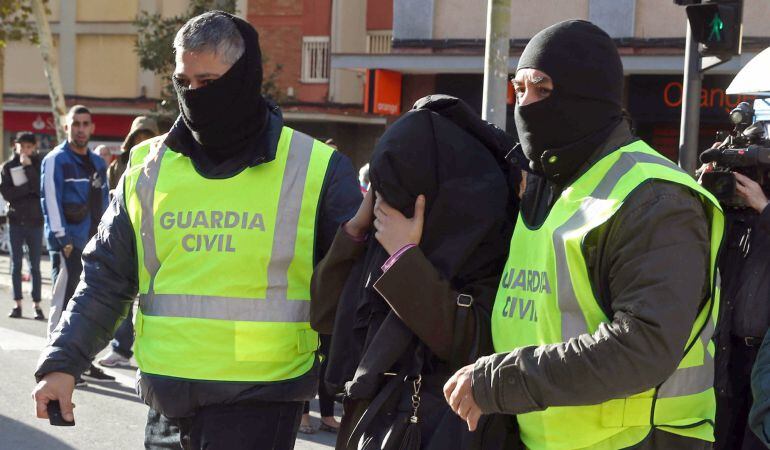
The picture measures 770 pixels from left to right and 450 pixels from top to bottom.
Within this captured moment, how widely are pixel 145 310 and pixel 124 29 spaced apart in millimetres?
25553

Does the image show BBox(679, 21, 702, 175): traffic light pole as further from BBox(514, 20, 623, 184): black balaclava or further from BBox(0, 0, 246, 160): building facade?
BBox(0, 0, 246, 160): building facade

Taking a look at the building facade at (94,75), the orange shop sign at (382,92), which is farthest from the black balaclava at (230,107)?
the building facade at (94,75)

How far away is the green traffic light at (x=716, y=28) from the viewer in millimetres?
7129

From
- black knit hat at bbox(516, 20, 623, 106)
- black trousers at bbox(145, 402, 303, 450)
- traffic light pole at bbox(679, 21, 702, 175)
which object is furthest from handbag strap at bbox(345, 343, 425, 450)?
traffic light pole at bbox(679, 21, 702, 175)

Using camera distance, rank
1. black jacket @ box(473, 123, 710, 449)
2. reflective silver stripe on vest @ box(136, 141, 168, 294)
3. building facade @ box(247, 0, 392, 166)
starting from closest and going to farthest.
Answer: black jacket @ box(473, 123, 710, 449), reflective silver stripe on vest @ box(136, 141, 168, 294), building facade @ box(247, 0, 392, 166)

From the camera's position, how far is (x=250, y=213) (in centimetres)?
327

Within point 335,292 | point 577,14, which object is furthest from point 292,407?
point 577,14

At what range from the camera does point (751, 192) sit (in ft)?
11.8

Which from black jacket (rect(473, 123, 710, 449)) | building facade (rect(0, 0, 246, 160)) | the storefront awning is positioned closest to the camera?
black jacket (rect(473, 123, 710, 449))

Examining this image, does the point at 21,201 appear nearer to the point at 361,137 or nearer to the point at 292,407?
the point at 292,407

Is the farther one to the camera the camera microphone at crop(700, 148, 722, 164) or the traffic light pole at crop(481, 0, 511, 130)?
the traffic light pole at crop(481, 0, 511, 130)

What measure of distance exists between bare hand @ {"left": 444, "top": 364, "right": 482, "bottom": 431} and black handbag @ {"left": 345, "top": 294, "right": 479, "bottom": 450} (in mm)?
231

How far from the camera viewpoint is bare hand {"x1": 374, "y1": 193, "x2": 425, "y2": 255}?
9.05 feet

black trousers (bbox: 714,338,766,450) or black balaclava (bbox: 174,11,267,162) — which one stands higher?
black balaclava (bbox: 174,11,267,162)
